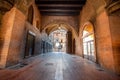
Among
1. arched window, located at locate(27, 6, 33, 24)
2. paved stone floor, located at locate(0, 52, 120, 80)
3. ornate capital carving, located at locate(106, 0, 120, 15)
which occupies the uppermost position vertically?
arched window, located at locate(27, 6, 33, 24)

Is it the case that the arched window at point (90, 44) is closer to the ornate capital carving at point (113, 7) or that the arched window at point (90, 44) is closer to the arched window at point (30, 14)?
the ornate capital carving at point (113, 7)

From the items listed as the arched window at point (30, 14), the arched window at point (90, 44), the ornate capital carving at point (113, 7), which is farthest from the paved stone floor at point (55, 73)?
the arched window at point (30, 14)

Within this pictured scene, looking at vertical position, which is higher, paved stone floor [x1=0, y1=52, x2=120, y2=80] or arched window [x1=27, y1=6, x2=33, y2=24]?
arched window [x1=27, y1=6, x2=33, y2=24]

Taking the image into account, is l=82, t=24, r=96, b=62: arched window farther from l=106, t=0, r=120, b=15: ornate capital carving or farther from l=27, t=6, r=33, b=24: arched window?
l=27, t=6, r=33, b=24: arched window

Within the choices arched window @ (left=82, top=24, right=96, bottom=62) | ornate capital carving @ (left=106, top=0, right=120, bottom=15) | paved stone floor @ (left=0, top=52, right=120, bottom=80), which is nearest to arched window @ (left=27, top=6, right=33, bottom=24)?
paved stone floor @ (left=0, top=52, right=120, bottom=80)

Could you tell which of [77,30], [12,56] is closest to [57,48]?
[77,30]

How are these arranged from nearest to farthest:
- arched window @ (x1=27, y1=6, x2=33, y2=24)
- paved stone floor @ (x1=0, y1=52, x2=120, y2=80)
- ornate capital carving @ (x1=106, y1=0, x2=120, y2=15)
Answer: paved stone floor @ (x1=0, y1=52, x2=120, y2=80) < ornate capital carving @ (x1=106, y1=0, x2=120, y2=15) < arched window @ (x1=27, y1=6, x2=33, y2=24)

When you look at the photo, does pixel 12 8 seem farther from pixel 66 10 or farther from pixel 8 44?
pixel 66 10

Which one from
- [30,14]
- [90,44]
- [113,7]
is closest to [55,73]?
[113,7]

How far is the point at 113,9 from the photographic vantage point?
259 centimetres

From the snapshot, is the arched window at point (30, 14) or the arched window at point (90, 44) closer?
the arched window at point (90, 44)

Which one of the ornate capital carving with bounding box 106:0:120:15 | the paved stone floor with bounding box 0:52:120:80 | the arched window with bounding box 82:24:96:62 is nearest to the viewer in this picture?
the paved stone floor with bounding box 0:52:120:80

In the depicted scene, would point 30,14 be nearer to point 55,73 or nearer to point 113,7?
point 55,73

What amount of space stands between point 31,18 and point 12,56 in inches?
156
